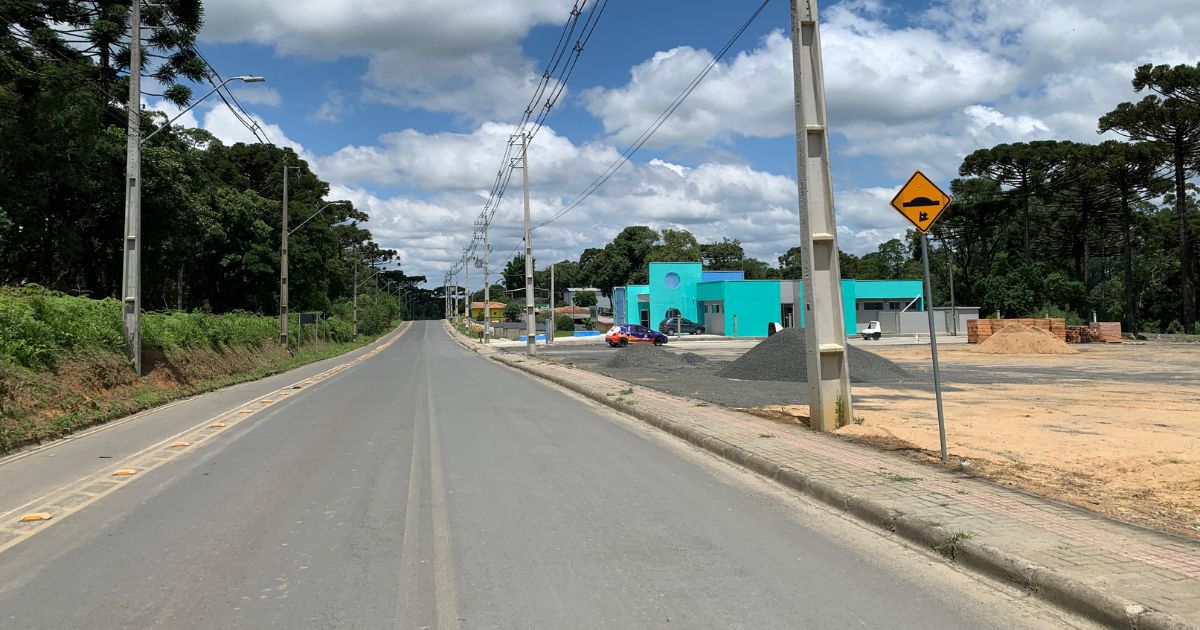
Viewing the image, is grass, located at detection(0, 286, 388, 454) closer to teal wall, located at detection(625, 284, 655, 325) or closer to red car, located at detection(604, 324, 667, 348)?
red car, located at detection(604, 324, 667, 348)

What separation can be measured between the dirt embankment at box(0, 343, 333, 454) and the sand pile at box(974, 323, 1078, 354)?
3725 centimetres

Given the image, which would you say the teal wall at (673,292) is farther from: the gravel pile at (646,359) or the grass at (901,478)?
the grass at (901,478)

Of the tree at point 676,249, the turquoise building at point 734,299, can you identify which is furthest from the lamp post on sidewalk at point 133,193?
the tree at point 676,249

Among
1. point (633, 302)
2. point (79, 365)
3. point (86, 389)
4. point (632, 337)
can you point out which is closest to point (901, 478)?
point (86, 389)

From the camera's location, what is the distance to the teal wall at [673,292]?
251 ft

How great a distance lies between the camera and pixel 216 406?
1720 centimetres

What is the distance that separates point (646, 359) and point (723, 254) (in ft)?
330

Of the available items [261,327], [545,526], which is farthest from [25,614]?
[261,327]

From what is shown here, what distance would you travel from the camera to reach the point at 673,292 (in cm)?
7712

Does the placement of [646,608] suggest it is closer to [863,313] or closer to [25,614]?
[25,614]

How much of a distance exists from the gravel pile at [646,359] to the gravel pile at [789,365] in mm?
4736

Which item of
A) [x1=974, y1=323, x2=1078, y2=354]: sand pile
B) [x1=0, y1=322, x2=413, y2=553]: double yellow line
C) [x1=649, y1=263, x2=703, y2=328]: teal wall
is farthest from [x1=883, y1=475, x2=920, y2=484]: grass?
[x1=649, y1=263, x2=703, y2=328]: teal wall

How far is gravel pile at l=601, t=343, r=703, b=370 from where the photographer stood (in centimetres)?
2903

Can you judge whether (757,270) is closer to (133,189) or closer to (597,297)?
(597,297)
